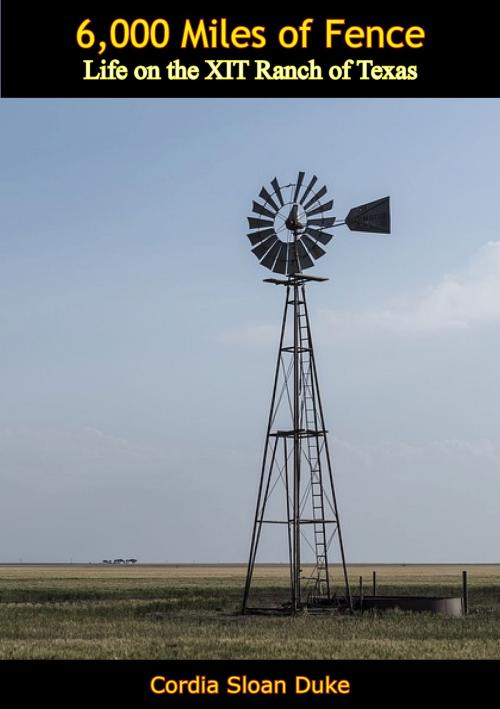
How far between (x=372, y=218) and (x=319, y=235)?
2140mm

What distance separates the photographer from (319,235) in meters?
39.6

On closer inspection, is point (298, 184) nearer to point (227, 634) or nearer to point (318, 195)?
point (318, 195)

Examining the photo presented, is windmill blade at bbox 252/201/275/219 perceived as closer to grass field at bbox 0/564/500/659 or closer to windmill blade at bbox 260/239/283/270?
windmill blade at bbox 260/239/283/270

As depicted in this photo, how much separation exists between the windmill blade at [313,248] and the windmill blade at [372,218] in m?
1.41

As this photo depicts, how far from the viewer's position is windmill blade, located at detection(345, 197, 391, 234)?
3862cm

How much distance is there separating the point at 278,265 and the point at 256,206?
2.40 metres

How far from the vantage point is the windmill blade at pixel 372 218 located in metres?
38.6
